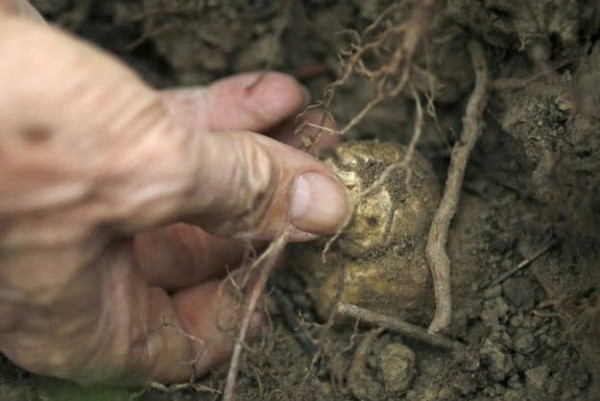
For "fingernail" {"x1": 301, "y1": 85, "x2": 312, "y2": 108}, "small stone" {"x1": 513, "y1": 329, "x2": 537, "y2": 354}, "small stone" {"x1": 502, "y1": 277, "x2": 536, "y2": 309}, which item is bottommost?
"small stone" {"x1": 513, "y1": 329, "x2": 537, "y2": 354}

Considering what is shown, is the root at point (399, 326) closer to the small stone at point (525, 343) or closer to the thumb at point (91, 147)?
the small stone at point (525, 343)

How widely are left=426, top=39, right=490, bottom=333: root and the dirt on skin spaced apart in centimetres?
3

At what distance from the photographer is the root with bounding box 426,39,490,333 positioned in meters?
1.44

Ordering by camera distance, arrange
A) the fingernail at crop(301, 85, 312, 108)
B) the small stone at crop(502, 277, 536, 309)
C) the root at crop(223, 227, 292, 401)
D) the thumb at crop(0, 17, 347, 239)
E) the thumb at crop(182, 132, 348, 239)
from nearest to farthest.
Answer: the thumb at crop(0, 17, 347, 239), the thumb at crop(182, 132, 348, 239), the root at crop(223, 227, 292, 401), the small stone at crop(502, 277, 536, 309), the fingernail at crop(301, 85, 312, 108)

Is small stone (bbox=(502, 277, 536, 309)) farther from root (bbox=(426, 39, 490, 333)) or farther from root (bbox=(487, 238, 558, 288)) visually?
root (bbox=(426, 39, 490, 333))

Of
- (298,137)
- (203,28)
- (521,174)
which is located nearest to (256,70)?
(203,28)

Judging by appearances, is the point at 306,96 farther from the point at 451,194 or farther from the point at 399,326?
the point at 399,326

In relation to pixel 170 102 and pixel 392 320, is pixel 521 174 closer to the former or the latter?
pixel 392 320

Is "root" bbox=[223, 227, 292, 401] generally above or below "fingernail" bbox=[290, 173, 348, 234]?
below

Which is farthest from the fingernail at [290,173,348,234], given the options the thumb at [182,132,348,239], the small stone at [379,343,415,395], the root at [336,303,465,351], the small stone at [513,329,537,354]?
the small stone at [513,329,537,354]

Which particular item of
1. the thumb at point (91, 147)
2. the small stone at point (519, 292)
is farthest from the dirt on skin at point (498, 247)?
the thumb at point (91, 147)

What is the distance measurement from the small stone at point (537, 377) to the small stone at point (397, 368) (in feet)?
0.66

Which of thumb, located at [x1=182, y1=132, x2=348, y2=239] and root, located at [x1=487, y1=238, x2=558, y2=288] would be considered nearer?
thumb, located at [x1=182, y1=132, x2=348, y2=239]

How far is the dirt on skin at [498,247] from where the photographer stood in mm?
1424
